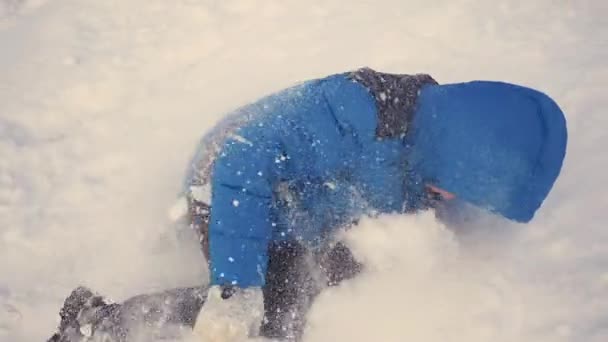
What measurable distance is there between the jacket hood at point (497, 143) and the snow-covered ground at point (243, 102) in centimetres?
30

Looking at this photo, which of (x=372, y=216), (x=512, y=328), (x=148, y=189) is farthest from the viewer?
(x=148, y=189)

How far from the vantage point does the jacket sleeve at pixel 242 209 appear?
5.06 feet

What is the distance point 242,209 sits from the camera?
157cm

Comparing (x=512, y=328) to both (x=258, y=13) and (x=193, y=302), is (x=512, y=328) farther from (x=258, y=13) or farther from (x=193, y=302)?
(x=258, y=13)

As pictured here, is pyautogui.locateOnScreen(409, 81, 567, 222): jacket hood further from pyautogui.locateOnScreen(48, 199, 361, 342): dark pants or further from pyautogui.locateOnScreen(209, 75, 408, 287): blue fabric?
pyautogui.locateOnScreen(48, 199, 361, 342): dark pants

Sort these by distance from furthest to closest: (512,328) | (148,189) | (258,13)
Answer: (258,13), (148,189), (512,328)

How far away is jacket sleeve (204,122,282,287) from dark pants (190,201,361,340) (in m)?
0.15

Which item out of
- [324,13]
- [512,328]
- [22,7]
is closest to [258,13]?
[324,13]

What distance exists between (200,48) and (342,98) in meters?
1.34

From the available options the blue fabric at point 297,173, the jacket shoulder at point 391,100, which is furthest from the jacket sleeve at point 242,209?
the jacket shoulder at point 391,100

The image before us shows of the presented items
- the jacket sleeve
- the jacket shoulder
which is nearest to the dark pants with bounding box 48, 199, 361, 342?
the jacket sleeve

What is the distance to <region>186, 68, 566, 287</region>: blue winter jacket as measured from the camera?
5.06 ft

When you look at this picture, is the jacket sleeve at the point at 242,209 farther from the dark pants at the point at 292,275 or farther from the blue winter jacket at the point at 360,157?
the dark pants at the point at 292,275

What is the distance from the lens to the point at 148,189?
2.24 m
